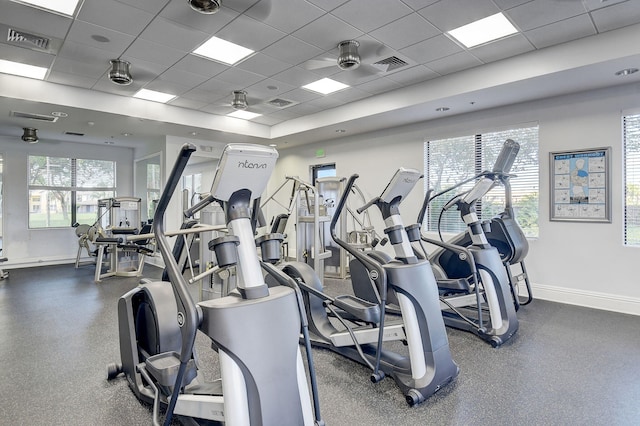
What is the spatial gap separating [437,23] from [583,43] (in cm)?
161

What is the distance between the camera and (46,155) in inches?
310

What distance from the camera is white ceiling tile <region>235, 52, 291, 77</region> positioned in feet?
13.7

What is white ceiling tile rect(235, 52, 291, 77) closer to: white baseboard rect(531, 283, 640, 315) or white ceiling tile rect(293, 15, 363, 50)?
white ceiling tile rect(293, 15, 363, 50)

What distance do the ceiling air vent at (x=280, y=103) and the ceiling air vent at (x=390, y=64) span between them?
75.5 inches

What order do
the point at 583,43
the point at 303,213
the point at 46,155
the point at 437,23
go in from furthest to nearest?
1. the point at 46,155
2. the point at 303,213
3. the point at 583,43
4. the point at 437,23

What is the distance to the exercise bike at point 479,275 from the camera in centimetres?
329

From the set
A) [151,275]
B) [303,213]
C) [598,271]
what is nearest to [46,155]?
[151,275]

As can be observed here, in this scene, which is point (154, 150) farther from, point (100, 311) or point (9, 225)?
point (100, 311)

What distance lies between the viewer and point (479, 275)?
3414 mm

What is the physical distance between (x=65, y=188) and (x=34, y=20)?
237 inches

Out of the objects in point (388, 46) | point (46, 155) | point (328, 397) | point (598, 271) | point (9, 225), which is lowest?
point (328, 397)

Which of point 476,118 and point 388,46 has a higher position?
point 388,46

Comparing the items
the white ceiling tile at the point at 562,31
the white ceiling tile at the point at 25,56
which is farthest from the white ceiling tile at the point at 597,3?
the white ceiling tile at the point at 25,56

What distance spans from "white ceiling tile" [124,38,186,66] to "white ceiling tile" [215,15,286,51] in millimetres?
745
